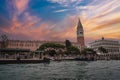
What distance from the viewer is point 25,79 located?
27.9 metres

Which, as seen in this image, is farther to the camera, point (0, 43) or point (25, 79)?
point (0, 43)

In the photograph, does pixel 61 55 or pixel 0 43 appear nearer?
pixel 61 55

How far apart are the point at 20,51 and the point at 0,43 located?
6753cm

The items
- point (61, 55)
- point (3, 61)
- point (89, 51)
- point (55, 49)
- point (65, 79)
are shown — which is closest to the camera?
point (65, 79)

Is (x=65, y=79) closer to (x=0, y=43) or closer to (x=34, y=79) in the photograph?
(x=34, y=79)

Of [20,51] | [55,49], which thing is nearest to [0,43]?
[55,49]

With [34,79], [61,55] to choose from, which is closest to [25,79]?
[34,79]

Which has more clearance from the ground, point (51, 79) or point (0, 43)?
point (0, 43)

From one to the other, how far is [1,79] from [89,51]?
148954 mm

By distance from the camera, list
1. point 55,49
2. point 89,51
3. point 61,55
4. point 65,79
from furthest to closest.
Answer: point 89,51 → point 55,49 → point 61,55 → point 65,79

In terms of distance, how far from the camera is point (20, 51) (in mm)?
120938

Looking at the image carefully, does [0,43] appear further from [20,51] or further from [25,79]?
[25,79]

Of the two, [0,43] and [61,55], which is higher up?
[0,43]

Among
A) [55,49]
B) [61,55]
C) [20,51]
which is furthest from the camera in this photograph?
[55,49]
